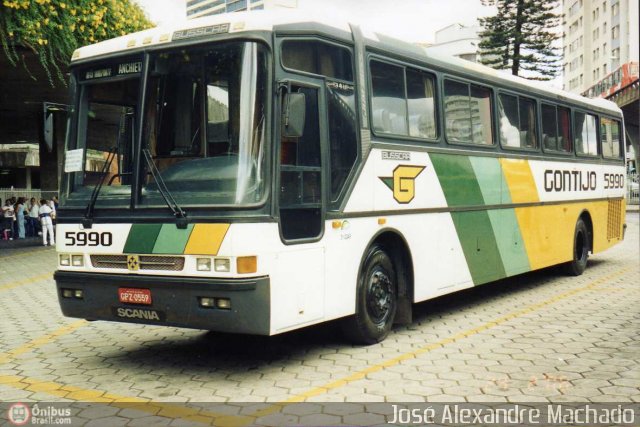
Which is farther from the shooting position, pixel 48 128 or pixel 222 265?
pixel 48 128

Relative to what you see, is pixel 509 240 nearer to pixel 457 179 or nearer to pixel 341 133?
pixel 457 179

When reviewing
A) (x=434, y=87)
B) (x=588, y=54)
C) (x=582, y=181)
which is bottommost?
(x=582, y=181)

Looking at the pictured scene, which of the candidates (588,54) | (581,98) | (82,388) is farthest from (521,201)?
(588,54)

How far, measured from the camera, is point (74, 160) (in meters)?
7.00

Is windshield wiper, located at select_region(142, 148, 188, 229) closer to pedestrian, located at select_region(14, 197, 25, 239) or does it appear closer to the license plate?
the license plate

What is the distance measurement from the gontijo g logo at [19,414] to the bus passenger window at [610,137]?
39.9 feet

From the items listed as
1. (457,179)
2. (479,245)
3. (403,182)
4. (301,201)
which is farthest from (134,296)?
(479,245)

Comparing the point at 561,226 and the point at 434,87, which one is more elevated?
the point at 434,87

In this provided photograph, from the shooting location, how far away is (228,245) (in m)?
5.99

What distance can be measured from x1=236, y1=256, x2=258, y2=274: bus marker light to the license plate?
35.6 inches

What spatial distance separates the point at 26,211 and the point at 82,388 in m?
24.0

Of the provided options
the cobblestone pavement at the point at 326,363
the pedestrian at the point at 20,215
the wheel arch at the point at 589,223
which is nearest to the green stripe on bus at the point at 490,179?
the cobblestone pavement at the point at 326,363

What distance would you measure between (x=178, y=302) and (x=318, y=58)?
2572 millimetres

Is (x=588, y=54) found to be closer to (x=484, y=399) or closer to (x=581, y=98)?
(x=581, y=98)
